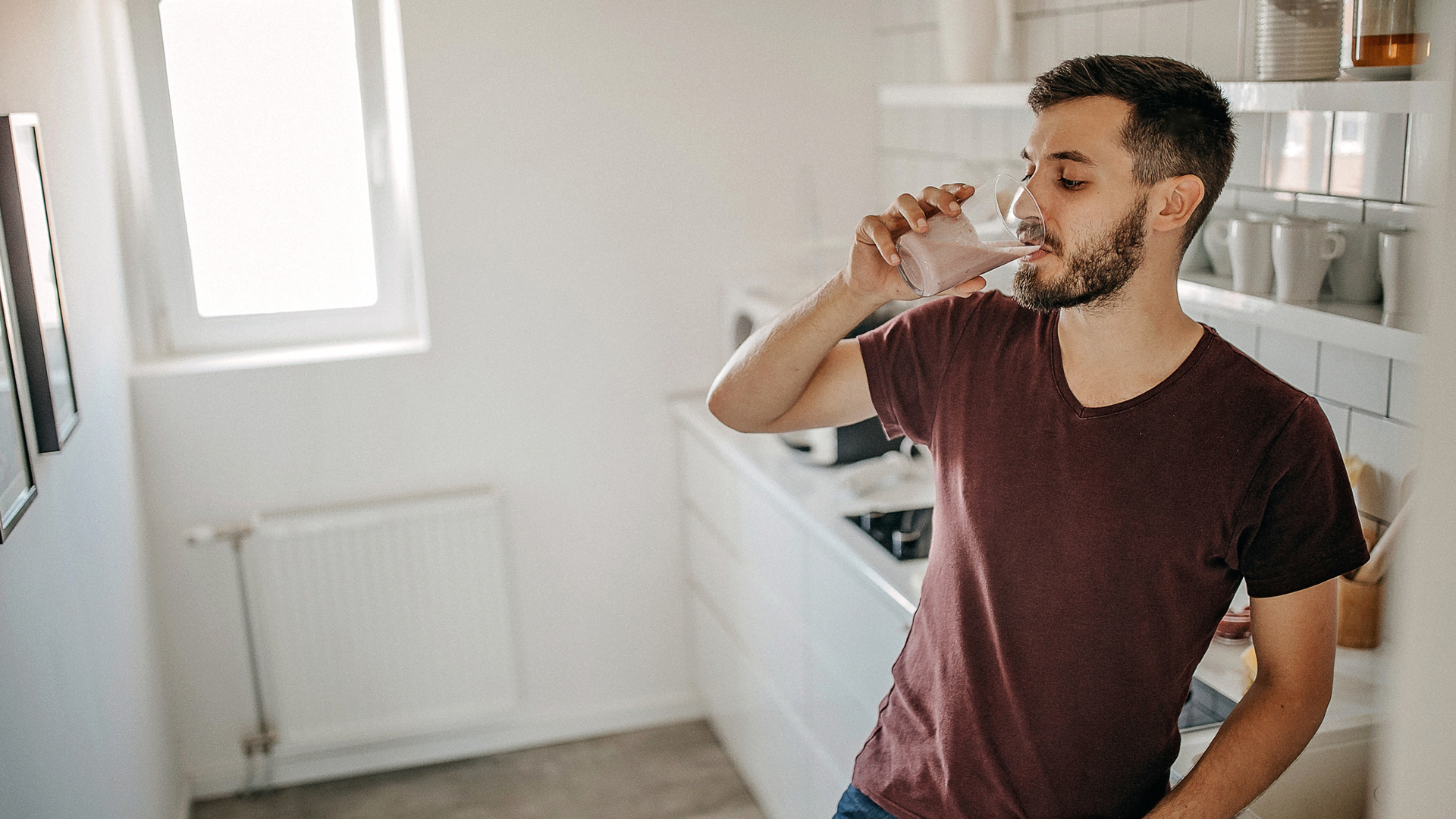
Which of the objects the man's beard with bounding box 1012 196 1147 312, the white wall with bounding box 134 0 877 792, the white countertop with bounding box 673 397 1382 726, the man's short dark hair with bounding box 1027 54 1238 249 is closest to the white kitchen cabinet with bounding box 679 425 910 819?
the white countertop with bounding box 673 397 1382 726

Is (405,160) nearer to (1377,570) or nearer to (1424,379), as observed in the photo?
(1377,570)

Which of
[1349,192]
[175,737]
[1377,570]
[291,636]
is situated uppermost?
[1349,192]

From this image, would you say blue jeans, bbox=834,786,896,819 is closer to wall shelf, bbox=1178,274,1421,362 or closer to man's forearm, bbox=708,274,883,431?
man's forearm, bbox=708,274,883,431

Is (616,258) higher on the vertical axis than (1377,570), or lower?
higher

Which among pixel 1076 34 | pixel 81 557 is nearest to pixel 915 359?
pixel 1076 34

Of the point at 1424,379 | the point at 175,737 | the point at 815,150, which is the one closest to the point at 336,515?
the point at 175,737

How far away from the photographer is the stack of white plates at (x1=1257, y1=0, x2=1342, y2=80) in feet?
4.70

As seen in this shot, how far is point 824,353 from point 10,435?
112cm

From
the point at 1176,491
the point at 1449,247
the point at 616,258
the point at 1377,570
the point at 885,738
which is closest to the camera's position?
the point at 1449,247

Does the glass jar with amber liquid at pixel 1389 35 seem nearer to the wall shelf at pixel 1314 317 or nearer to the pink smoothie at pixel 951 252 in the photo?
the wall shelf at pixel 1314 317

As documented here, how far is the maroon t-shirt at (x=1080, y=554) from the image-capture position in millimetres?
1143

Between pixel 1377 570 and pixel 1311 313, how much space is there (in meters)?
0.37

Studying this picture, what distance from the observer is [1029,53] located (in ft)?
7.97

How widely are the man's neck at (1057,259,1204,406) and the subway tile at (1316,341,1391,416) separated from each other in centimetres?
53
